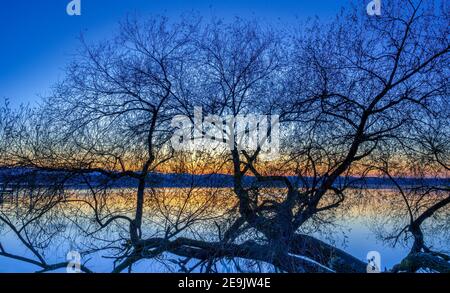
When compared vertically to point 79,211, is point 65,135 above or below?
Answer: above

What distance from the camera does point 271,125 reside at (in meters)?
2.80

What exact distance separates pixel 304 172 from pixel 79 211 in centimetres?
173

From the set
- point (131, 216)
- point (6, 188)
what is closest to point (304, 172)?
point (131, 216)

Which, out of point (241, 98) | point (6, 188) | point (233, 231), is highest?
point (241, 98)

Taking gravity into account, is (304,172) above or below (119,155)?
below

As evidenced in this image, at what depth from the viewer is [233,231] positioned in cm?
254

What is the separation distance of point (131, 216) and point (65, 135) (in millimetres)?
775

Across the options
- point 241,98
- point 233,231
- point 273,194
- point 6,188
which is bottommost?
point 233,231

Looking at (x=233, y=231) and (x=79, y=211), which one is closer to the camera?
(x=233, y=231)
